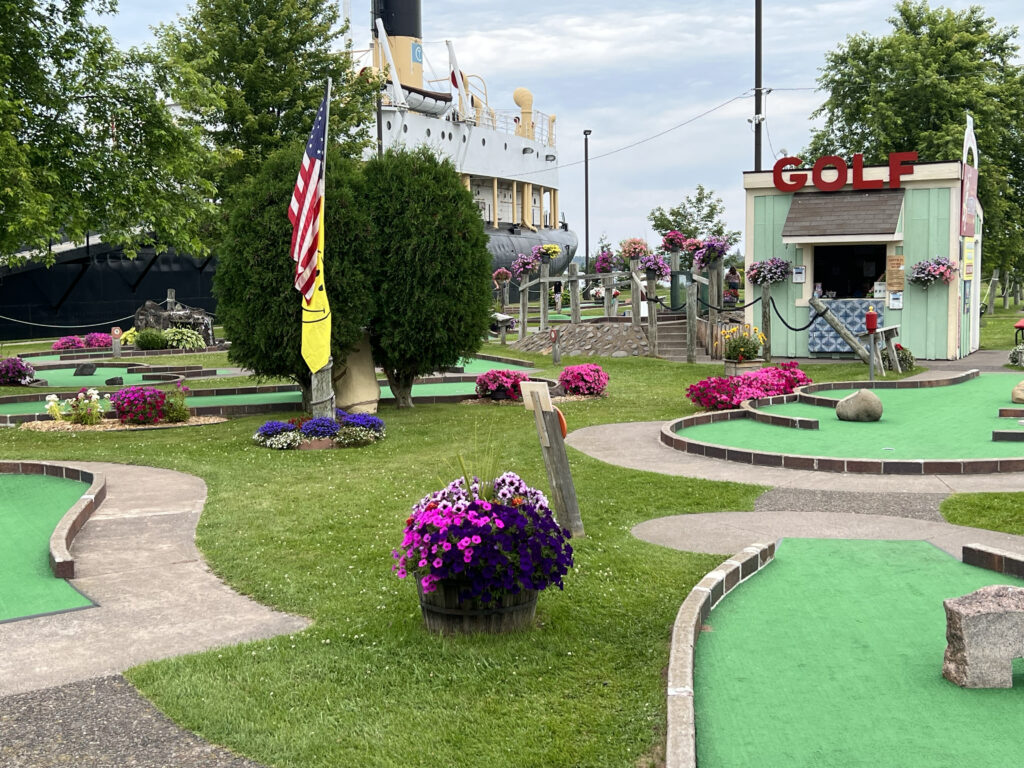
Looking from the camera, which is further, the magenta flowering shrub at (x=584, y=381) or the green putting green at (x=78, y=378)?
the green putting green at (x=78, y=378)

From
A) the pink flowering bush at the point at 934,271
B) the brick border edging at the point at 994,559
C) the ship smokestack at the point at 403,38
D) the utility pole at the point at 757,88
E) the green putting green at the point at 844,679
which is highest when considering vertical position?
the ship smokestack at the point at 403,38

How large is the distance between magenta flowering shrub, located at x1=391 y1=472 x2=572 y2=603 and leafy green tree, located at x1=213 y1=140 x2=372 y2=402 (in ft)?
32.0

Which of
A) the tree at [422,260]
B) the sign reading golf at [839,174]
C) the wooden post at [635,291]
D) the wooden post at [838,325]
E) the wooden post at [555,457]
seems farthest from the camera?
the wooden post at [635,291]

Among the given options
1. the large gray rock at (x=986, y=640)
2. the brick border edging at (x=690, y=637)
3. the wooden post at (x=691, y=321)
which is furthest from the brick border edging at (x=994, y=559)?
the wooden post at (x=691, y=321)

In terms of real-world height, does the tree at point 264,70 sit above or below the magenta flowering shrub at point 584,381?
above

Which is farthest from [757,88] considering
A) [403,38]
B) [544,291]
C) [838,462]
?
[403,38]

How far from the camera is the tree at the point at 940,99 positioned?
36.8m

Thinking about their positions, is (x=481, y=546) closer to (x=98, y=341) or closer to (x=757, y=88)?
(x=757, y=88)

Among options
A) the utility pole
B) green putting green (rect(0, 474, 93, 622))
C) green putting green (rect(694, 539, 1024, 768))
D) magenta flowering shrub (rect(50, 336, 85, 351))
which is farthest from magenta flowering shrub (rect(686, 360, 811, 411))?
magenta flowering shrub (rect(50, 336, 85, 351))

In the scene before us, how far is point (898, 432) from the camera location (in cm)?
1283

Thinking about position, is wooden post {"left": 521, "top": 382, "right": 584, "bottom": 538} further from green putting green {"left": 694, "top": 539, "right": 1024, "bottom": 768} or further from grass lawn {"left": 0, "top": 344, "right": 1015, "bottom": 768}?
green putting green {"left": 694, "top": 539, "right": 1024, "bottom": 768}

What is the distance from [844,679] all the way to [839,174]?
67.0ft

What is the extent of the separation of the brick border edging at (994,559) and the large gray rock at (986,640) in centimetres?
200

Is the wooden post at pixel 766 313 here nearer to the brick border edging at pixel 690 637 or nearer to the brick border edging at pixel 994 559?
the brick border edging at pixel 994 559
